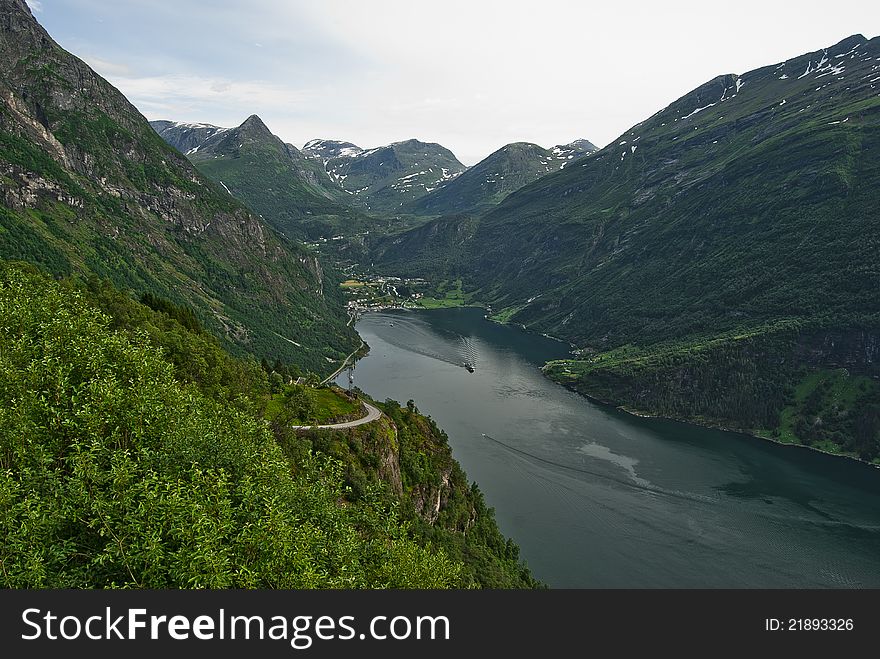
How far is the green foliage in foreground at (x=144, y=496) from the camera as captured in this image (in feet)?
68.0

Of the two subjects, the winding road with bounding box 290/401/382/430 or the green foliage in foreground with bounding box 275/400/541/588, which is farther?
the winding road with bounding box 290/401/382/430

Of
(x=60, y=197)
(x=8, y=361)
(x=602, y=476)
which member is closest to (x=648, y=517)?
(x=602, y=476)

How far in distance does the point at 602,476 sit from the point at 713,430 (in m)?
69.8

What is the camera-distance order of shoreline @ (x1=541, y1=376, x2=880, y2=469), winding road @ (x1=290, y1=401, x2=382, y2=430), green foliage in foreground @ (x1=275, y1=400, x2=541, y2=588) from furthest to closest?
1. shoreline @ (x1=541, y1=376, x2=880, y2=469)
2. winding road @ (x1=290, y1=401, x2=382, y2=430)
3. green foliage in foreground @ (x1=275, y1=400, x2=541, y2=588)

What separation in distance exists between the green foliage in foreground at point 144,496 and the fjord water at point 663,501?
7799 centimetres

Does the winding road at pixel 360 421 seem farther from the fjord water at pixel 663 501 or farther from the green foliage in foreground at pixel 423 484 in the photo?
the fjord water at pixel 663 501

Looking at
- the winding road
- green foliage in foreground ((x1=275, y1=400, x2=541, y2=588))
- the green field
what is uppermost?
the green field

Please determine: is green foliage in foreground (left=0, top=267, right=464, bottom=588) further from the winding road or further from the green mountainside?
the winding road

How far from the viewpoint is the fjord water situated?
102 metres

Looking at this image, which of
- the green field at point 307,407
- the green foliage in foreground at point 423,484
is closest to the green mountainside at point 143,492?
the green foliage in foreground at point 423,484

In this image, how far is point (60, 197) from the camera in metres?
198

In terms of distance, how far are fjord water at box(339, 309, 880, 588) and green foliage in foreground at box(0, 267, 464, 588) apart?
78.0 metres

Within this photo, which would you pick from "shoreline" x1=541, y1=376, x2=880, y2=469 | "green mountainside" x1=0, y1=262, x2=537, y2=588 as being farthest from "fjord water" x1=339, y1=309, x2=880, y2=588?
"green mountainside" x1=0, y1=262, x2=537, y2=588

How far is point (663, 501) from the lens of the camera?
12750 centimetres
